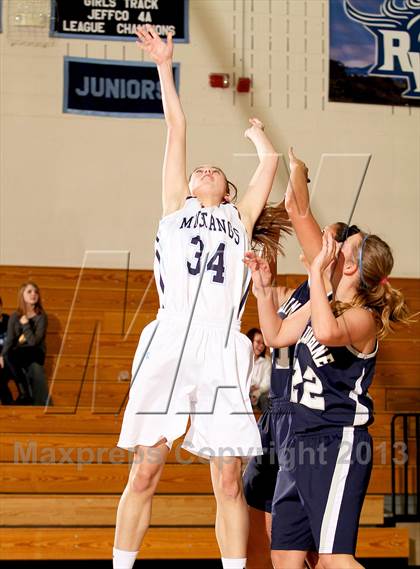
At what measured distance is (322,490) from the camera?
321cm

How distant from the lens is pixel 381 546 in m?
6.19

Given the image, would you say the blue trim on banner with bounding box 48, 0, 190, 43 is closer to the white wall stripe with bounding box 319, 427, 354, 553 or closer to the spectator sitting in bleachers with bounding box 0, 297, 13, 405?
the spectator sitting in bleachers with bounding box 0, 297, 13, 405

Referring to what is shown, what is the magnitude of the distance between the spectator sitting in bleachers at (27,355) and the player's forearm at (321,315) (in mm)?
5011

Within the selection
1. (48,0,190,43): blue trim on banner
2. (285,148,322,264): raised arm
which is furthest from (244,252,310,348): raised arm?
(48,0,190,43): blue trim on banner

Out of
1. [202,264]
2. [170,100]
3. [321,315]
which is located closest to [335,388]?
[321,315]

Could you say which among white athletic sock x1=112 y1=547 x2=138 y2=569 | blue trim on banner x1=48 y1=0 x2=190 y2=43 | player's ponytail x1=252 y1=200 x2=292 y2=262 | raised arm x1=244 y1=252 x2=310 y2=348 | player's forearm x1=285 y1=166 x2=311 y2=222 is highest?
blue trim on banner x1=48 y1=0 x2=190 y2=43

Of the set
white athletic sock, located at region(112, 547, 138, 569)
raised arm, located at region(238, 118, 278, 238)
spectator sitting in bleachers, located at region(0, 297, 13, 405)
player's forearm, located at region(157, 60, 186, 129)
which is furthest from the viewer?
spectator sitting in bleachers, located at region(0, 297, 13, 405)

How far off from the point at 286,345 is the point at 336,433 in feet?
1.50

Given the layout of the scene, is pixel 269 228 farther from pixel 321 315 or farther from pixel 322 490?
pixel 322 490

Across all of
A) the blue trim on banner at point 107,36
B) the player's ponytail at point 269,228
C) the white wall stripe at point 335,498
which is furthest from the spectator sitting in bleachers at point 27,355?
the white wall stripe at point 335,498

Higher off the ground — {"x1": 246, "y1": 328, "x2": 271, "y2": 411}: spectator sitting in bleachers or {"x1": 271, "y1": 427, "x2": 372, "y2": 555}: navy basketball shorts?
{"x1": 271, "y1": 427, "x2": 372, "y2": 555}: navy basketball shorts

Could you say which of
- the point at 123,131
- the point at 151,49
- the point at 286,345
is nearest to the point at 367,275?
the point at 286,345

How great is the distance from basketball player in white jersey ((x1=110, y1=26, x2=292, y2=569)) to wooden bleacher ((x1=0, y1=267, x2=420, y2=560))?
2.54m

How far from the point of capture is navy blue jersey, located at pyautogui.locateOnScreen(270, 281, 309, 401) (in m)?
3.65
